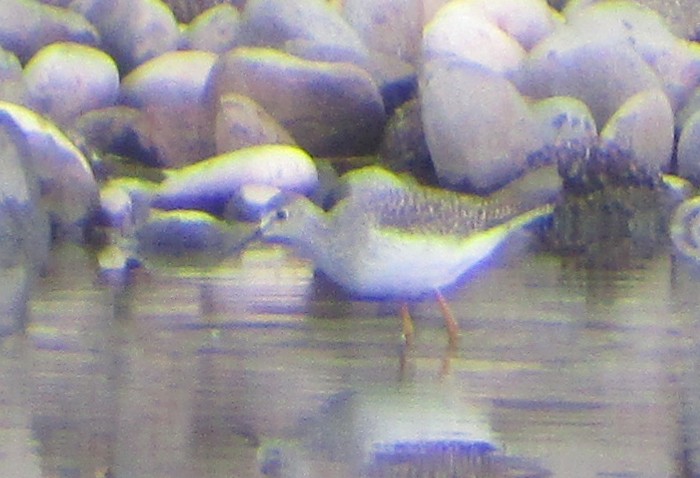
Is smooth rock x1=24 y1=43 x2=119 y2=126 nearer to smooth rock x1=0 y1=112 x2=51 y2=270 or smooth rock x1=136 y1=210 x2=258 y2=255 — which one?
smooth rock x1=0 y1=112 x2=51 y2=270

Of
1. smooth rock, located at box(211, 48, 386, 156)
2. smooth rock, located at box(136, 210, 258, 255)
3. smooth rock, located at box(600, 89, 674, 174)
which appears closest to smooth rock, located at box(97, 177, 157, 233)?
smooth rock, located at box(136, 210, 258, 255)

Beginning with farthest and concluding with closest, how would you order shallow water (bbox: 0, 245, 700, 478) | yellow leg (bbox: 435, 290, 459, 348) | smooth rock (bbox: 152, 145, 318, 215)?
1. smooth rock (bbox: 152, 145, 318, 215)
2. yellow leg (bbox: 435, 290, 459, 348)
3. shallow water (bbox: 0, 245, 700, 478)

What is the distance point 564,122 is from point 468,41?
0.15 meters

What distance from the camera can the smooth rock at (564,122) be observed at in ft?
3.86

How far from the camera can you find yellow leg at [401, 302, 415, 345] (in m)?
1.08

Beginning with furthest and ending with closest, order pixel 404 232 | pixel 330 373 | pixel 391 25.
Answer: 1. pixel 391 25
2. pixel 404 232
3. pixel 330 373

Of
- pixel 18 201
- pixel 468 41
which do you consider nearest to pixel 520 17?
pixel 468 41

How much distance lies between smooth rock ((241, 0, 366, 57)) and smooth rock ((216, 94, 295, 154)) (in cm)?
8

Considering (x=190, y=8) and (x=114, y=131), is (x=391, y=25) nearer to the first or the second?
(x=190, y=8)

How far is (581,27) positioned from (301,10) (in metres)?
0.35

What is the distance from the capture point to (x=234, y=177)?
1183 mm

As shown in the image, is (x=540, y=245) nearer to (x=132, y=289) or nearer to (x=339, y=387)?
(x=339, y=387)

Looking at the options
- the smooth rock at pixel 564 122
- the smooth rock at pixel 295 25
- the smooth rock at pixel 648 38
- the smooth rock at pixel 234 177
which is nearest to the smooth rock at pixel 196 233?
the smooth rock at pixel 234 177

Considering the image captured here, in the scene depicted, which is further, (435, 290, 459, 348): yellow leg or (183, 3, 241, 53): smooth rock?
(183, 3, 241, 53): smooth rock
